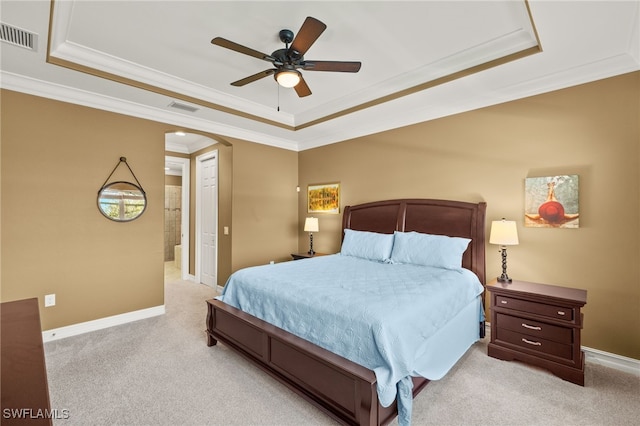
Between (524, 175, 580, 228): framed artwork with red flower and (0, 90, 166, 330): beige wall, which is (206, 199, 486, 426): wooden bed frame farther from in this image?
(0, 90, 166, 330): beige wall

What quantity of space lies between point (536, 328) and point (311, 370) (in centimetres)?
204

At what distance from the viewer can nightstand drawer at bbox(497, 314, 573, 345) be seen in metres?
2.50

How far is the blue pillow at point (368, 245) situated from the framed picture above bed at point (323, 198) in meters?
0.90

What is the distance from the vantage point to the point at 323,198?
210 inches

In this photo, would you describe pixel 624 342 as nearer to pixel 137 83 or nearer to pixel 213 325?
pixel 213 325

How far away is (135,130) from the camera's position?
12.6 feet

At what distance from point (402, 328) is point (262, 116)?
3.64 meters

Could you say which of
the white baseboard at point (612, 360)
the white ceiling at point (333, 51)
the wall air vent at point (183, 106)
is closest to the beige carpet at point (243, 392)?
the white baseboard at point (612, 360)

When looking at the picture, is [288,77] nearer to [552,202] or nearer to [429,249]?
[429,249]

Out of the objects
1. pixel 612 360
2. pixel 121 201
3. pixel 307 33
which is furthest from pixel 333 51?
pixel 612 360

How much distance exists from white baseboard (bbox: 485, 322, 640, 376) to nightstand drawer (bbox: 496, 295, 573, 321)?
724 mm

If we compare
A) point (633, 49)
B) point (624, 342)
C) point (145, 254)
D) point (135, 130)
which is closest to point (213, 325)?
point (145, 254)

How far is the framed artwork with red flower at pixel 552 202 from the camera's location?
2889 millimetres

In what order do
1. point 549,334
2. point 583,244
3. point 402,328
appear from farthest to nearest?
point 583,244
point 549,334
point 402,328
